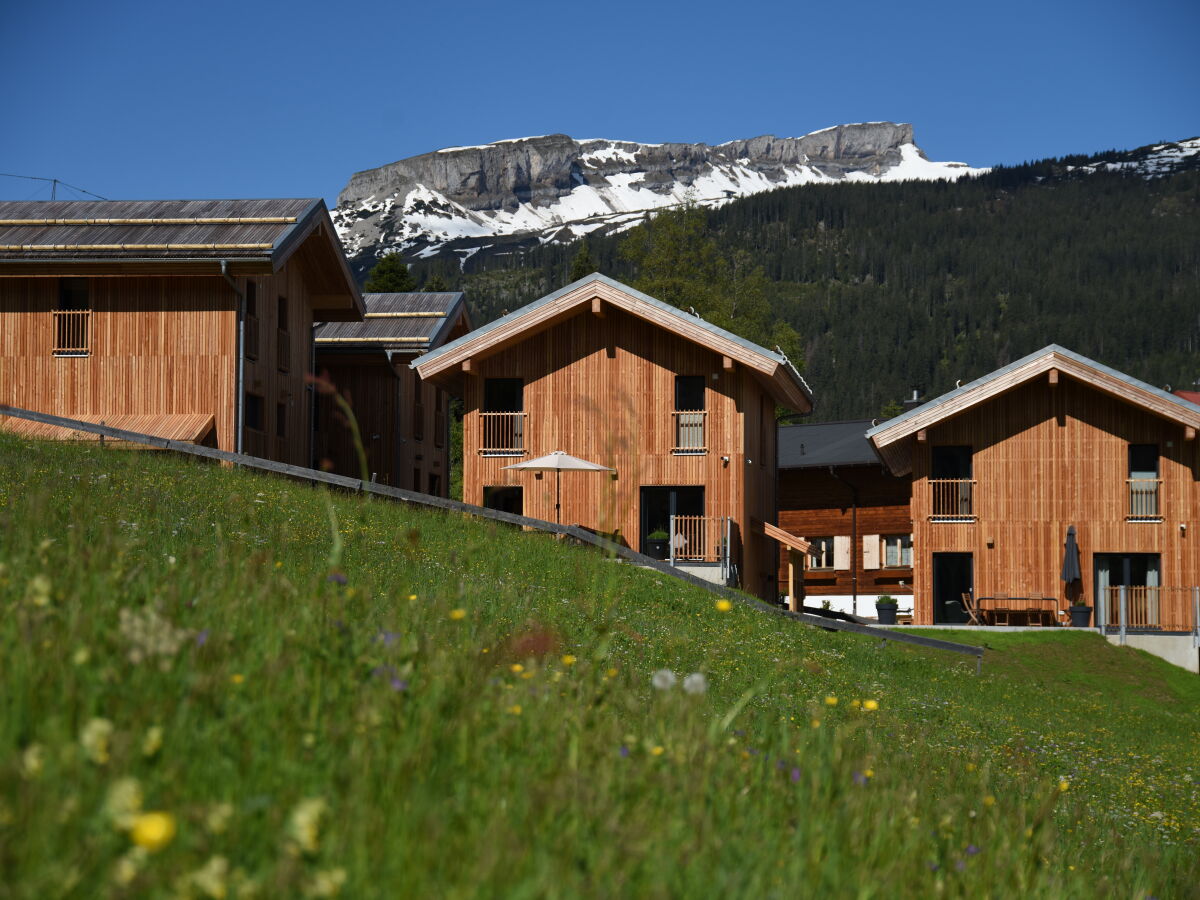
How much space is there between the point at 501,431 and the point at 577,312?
388cm

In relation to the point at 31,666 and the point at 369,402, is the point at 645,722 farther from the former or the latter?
the point at 369,402

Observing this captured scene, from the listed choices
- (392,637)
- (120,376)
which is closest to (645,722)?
(392,637)

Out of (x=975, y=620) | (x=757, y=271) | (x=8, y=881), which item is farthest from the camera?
(x=757, y=271)

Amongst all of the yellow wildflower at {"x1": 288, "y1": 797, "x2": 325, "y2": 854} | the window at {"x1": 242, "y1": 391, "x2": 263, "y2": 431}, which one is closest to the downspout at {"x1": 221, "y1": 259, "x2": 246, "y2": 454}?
the window at {"x1": 242, "y1": 391, "x2": 263, "y2": 431}

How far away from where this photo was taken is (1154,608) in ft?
113

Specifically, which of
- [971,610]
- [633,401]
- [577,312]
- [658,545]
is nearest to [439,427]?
[577,312]

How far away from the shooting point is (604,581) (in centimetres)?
1770

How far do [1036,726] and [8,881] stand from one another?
16.4m

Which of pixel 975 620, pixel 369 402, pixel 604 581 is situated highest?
pixel 369 402

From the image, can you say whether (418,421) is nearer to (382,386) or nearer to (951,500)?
(382,386)

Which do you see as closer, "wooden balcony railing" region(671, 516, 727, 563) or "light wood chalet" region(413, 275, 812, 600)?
"wooden balcony railing" region(671, 516, 727, 563)

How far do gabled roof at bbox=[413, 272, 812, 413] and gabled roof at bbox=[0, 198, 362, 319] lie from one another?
470cm

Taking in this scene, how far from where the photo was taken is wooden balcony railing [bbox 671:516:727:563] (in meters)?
32.8

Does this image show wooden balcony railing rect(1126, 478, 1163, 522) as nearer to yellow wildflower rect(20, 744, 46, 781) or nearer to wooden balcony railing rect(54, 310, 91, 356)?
wooden balcony railing rect(54, 310, 91, 356)
